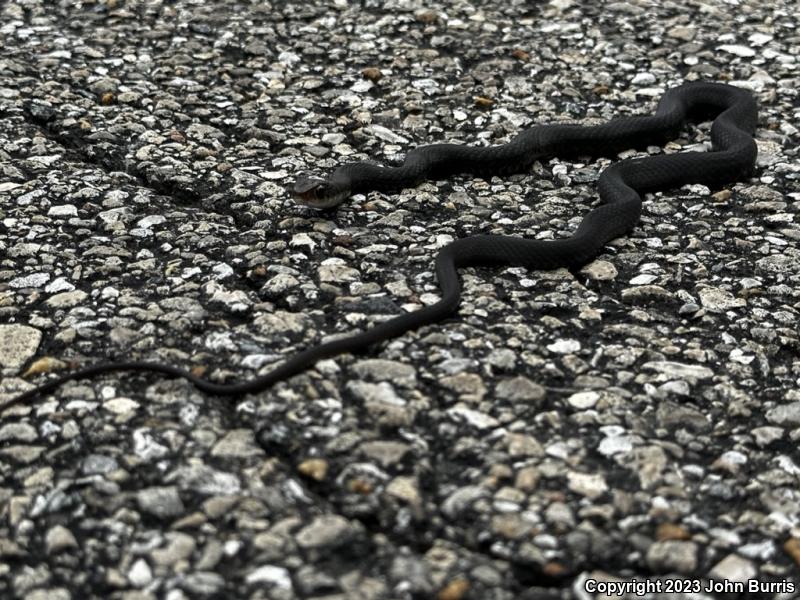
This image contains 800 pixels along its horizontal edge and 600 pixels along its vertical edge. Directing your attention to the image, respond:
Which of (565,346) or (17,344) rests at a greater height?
(565,346)

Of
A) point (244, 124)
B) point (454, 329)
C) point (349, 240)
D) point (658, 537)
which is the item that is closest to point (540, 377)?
point (454, 329)

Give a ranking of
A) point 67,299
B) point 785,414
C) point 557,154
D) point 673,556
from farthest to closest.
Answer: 1. point 557,154
2. point 67,299
3. point 785,414
4. point 673,556

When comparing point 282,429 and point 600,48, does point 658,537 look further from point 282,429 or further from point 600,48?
point 600,48

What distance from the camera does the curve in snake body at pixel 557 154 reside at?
3605mm

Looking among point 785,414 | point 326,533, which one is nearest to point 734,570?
point 785,414

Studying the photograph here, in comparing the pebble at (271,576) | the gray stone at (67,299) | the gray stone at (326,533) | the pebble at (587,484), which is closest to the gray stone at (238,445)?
the gray stone at (326,533)

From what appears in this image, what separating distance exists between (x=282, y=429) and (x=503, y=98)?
3258mm

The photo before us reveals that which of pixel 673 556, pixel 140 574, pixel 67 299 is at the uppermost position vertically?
pixel 673 556

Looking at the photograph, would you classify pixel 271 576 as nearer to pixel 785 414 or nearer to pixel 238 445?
pixel 238 445

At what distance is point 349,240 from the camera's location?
440 cm

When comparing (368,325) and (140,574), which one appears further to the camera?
(368,325)

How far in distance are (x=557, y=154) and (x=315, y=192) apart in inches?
56.6

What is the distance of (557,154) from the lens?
5.28 m

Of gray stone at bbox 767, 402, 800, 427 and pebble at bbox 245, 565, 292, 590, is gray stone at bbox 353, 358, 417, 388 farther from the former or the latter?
gray stone at bbox 767, 402, 800, 427
